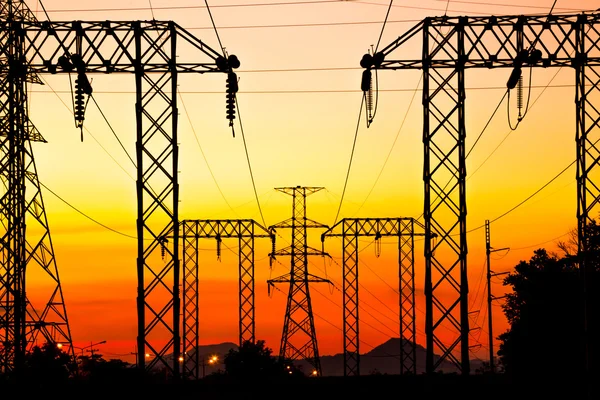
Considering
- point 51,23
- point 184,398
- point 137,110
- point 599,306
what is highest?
point 51,23

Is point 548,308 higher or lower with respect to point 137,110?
lower

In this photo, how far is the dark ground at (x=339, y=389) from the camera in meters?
39.2

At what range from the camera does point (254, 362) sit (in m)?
59.6

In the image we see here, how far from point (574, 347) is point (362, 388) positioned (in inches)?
517

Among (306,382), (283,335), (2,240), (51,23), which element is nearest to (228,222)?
(283,335)

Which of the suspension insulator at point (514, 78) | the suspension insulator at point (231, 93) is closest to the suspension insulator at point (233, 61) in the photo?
the suspension insulator at point (231, 93)

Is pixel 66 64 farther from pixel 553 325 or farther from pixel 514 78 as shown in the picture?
pixel 553 325

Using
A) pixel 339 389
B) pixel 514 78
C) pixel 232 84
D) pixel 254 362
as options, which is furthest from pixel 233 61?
pixel 254 362

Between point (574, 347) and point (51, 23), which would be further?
point (574, 347)

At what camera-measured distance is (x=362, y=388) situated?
1866 inches

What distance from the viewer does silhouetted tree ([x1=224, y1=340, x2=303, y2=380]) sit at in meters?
58.7

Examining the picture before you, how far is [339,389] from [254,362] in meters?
13.7

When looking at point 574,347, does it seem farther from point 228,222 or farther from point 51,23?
point 51,23

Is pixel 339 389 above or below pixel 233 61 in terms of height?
below
